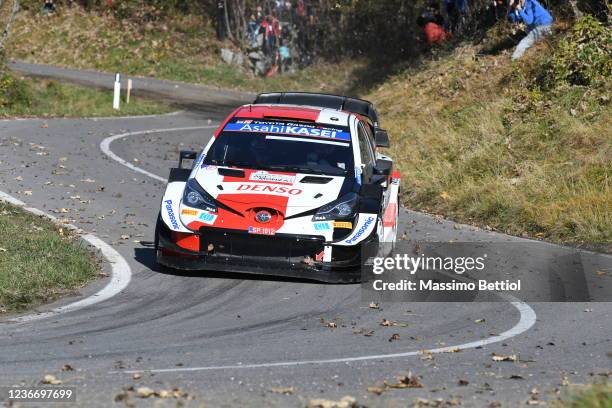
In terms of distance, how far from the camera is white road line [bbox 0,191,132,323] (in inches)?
358

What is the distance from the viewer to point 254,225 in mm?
10523

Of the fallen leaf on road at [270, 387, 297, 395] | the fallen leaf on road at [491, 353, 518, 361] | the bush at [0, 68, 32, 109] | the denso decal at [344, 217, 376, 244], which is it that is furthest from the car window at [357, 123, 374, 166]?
the bush at [0, 68, 32, 109]

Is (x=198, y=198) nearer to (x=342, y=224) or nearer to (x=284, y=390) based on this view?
(x=342, y=224)

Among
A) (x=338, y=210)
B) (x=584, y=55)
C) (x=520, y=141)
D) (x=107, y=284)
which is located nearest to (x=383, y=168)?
(x=338, y=210)

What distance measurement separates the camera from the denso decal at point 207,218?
34.9 feet

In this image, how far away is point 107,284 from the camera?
10.4 m

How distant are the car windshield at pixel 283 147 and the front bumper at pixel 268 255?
1.11 metres

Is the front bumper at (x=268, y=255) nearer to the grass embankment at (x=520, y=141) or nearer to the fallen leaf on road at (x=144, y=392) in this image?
the fallen leaf on road at (x=144, y=392)

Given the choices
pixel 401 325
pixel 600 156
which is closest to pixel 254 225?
pixel 401 325

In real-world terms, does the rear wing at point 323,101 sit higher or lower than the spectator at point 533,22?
lower

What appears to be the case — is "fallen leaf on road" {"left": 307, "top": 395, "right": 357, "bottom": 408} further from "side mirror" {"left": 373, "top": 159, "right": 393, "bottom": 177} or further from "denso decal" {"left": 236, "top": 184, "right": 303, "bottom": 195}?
"side mirror" {"left": 373, "top": 159, "right": 393, "bottom": 177}

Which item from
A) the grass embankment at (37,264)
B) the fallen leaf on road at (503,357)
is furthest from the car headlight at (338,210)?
the fallen leaf on road at (503,357)

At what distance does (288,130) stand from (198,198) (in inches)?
63.0

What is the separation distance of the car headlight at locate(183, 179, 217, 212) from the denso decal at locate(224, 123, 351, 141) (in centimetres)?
118
